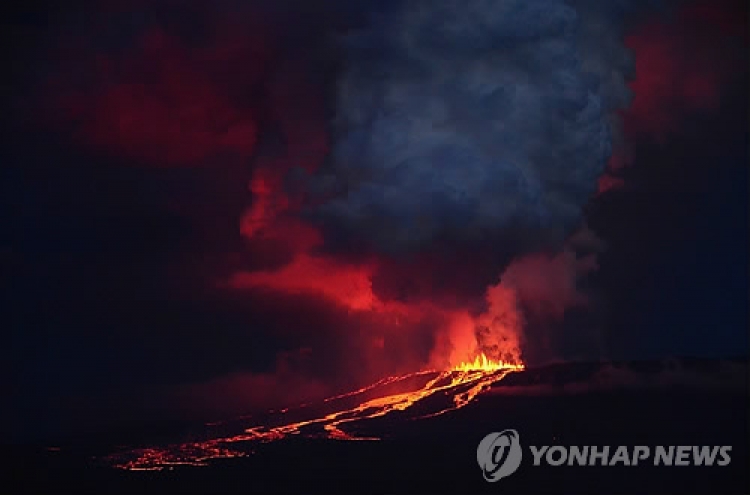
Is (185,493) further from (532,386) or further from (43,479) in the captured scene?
(532,386)

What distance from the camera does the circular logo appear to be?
73.3 meters

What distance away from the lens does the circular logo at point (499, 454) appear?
2886 inches

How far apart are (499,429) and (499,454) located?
14.4 metres

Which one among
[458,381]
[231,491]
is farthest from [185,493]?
[458,381]

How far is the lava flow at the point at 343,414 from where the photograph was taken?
87.1 m

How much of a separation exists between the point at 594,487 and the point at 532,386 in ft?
69.0

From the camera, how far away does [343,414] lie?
95.6 m

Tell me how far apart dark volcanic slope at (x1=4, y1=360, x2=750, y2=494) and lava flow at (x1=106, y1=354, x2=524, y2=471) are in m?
1.42

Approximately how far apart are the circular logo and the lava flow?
8568mm

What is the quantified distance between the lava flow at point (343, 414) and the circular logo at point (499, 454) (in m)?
8.57

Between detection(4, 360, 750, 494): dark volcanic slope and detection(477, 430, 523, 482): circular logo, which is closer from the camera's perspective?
detection(477, 430, 523, 482): circular logo

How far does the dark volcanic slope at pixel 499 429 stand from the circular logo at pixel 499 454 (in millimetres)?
1277

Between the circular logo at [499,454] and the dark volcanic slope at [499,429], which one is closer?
the circular logo at [499,454]

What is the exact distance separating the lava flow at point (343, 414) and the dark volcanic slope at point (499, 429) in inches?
55.7
